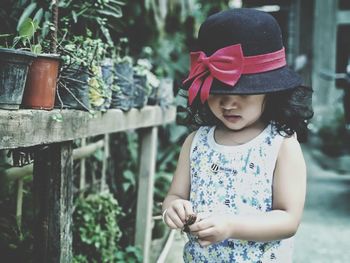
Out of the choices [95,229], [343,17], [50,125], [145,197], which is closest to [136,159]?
[145,197]

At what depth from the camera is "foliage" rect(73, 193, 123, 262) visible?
330cm

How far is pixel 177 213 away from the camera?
164cm

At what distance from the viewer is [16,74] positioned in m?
1.74

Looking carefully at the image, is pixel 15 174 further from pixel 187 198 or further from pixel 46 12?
pixel 187 198

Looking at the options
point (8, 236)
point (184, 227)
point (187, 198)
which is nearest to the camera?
point (184, 227)

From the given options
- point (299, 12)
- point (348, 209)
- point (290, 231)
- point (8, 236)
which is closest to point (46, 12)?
point (8, 236)

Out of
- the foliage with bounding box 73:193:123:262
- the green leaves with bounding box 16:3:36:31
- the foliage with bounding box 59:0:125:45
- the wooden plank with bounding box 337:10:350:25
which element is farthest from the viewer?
the wooden plank with bounding box 337:10:350:25

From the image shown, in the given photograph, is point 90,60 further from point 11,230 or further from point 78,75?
point 11,230

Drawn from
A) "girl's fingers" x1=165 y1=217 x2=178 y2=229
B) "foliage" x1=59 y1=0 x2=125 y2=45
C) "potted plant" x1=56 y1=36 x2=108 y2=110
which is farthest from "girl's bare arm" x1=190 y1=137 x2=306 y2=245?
"foliage" x1=59 y1=0 x2=125 y2=45

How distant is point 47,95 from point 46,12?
75cm

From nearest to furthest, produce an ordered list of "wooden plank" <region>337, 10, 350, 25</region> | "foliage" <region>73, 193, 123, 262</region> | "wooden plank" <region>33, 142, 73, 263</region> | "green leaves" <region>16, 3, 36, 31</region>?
"wooden plank" <region>33, 142, 73, 263</region> → "green leaves" <region>16, 3, 36, 31</region> → "foliage" <region>73, 193, 123, 262</region> → "wooden plank" <region>337, 10, 350, 25</region>

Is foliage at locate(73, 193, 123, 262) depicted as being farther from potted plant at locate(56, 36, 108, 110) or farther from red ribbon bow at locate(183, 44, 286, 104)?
red ribbon bow at locate(183, 44, 286, 104)

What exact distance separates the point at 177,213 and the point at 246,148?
30 centimetres

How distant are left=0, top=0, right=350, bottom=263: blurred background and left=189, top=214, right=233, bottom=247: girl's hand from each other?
0.97 m
